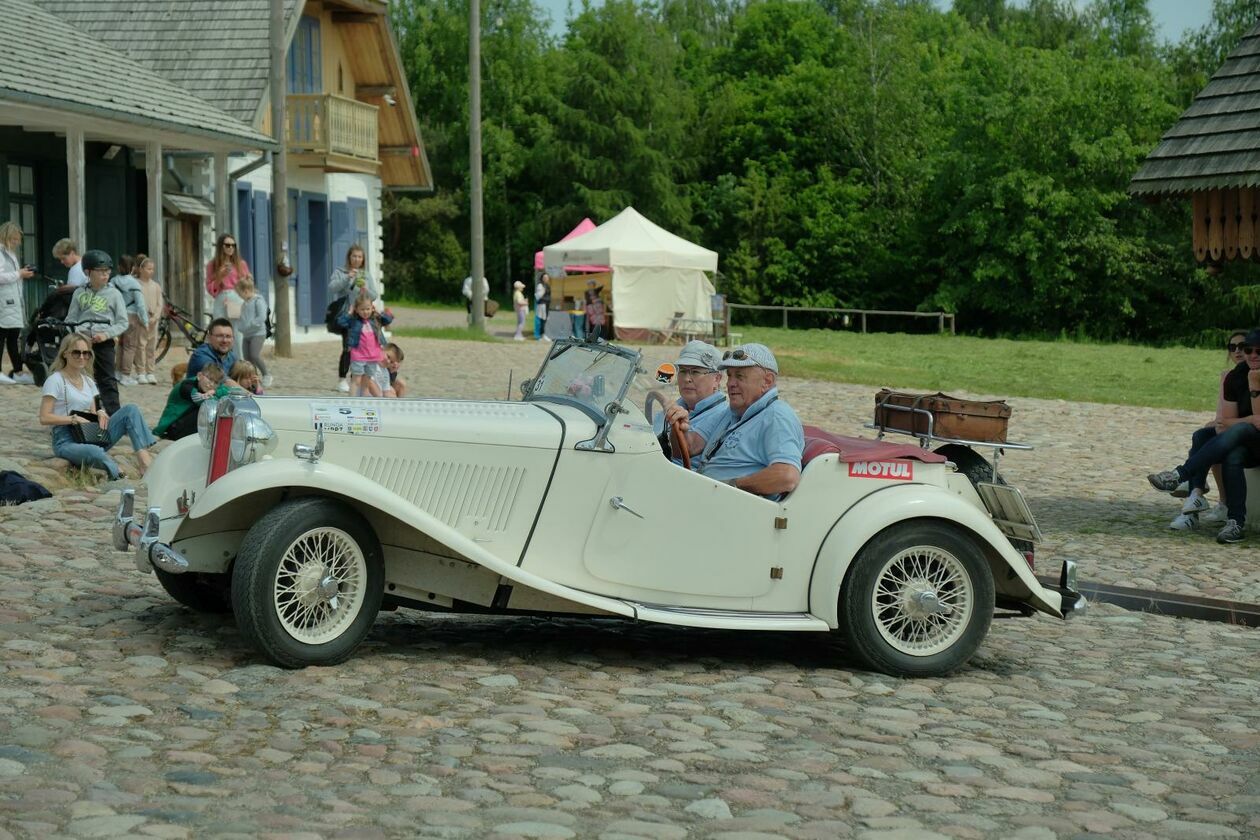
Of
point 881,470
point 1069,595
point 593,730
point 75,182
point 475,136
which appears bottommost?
point 593,730

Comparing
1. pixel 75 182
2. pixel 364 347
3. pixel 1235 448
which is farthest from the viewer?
pixel 75 182

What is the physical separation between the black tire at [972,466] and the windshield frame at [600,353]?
1.62 meters

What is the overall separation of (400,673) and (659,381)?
1.78m

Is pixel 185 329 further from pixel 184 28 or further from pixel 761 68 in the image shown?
pixel 761 68

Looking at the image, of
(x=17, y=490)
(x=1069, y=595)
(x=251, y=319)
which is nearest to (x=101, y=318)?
(x=251, y=319)

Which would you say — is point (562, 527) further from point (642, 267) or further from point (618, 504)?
point (642, 267)

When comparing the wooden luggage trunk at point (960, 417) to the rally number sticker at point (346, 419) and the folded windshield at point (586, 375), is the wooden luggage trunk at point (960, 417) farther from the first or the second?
the rally number sticker at point (346, 419)

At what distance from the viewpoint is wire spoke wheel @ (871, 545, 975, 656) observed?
7105mm

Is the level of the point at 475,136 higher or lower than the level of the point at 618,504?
higher

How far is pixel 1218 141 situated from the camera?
13211 millimetres

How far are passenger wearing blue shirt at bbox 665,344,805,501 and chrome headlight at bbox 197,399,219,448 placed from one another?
193cm

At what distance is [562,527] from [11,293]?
1272cm

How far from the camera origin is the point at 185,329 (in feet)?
74.6

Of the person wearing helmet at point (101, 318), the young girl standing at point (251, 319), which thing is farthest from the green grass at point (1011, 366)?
the person wearing helmet at point (101, 318)
